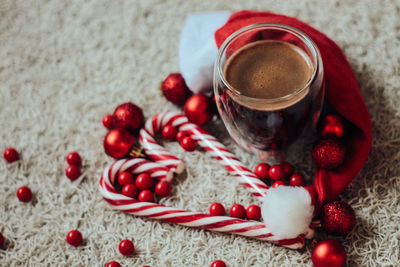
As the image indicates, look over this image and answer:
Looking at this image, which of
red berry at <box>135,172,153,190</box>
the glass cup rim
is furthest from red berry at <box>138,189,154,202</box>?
the glass cup rim

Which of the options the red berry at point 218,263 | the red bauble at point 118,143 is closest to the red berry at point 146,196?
the red bauble at point 118,143

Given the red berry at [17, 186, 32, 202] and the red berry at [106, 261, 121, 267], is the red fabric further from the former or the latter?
the red berry at [17, 186, 32, 202]

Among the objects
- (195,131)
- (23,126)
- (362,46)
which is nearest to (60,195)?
(23,126)

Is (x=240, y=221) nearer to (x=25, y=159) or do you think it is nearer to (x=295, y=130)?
(x=295, y=130)

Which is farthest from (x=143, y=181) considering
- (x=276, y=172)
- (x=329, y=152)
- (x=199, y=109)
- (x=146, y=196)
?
(x=329, y=152)

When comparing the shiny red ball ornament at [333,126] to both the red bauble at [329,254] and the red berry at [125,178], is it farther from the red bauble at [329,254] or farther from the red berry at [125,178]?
the red berry at [125,178]
